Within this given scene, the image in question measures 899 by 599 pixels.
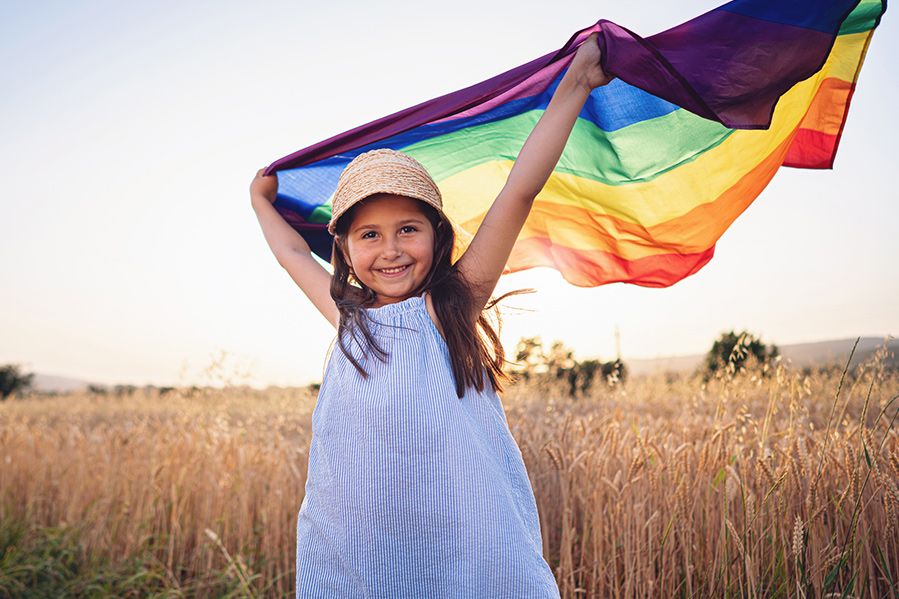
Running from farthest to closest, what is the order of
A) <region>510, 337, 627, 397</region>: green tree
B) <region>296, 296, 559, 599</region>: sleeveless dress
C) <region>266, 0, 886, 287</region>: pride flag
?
<region>510, 337, 627, 397</region>: green tree → <region>266, 0, 886, 287</region>: pride flag → <region>296, 296, 559, 599</region>: sleeveless dress

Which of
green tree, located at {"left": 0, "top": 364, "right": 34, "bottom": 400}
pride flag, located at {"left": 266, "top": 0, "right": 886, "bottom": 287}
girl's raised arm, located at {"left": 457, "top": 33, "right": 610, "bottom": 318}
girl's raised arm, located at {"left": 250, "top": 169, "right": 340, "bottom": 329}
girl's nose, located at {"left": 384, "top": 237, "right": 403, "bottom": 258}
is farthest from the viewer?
green tree, located at {"left": 0, "top": 364, "right": 34, "bottom": 400}

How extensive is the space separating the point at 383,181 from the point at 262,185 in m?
0.99

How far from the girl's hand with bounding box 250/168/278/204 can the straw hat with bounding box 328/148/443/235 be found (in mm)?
Answer: 799

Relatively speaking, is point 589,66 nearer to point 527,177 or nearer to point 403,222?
point 527,177

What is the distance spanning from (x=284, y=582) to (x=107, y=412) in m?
10.1

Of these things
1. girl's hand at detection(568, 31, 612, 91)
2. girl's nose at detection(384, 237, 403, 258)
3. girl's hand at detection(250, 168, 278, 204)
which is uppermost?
girl's hand at detection(568, 31, 612, 91)

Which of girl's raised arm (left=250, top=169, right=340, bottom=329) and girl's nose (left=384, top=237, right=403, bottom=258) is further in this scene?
girl's raised arm (left=250, top=169, right=340, bottom=329)

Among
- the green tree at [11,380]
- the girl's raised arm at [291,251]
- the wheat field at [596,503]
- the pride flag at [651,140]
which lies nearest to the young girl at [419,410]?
the girl's raised arm at [291,251]

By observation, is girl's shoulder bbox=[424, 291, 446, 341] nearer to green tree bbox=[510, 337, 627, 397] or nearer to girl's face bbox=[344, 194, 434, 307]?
girl's face bbox=[344, 194, 434, 307]

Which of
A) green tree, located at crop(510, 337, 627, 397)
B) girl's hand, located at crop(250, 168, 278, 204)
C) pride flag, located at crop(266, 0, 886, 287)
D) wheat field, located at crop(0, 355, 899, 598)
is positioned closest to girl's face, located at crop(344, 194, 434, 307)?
pride flag, located at crop(266, 0, 886, 287)

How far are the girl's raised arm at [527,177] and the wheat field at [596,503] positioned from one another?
3.68 ft

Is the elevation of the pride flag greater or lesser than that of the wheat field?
greater

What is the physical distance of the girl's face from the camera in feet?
6.12

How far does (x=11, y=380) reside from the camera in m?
20.4
